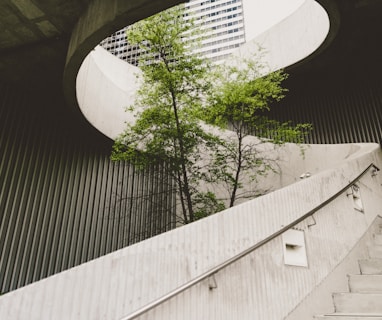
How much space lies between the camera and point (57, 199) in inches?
247

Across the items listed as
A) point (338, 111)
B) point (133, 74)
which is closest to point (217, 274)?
point (133, 74)

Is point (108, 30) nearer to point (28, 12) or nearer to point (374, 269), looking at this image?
point (28, 12)

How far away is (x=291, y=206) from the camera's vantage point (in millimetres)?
3033

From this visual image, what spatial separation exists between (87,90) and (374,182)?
5.30m

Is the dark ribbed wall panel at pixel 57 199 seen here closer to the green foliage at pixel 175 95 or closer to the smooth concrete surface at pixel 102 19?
the green foliage at pixel 175 95

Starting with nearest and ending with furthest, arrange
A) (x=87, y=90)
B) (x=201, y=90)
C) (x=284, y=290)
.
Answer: (x=284, y=290), (x=201, y=90), (x=87, y=90)

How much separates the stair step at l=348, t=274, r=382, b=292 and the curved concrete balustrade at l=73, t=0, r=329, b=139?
14.6 feet

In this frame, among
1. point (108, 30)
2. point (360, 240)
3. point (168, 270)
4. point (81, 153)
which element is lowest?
point (168, 270)

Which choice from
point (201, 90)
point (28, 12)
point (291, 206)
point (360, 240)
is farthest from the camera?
point (201, 90)

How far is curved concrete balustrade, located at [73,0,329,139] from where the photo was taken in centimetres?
661

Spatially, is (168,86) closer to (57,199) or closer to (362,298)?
(57,199)

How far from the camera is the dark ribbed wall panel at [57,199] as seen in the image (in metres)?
5.59

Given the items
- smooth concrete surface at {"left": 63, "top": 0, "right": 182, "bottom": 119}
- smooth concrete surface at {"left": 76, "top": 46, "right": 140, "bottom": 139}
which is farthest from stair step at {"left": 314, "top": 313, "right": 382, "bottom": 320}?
smooth concrete surface at {"left": 76, "top": 46, "right": 140, "bottom": 139}

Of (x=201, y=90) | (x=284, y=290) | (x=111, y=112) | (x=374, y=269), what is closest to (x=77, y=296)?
(x=284, y=290)
